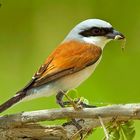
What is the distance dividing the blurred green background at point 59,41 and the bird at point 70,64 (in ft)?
2.57

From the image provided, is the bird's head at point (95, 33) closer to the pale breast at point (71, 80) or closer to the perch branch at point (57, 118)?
the pale breast at point (71, 80)

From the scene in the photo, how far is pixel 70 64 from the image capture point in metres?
2.14

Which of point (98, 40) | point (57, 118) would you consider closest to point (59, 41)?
point (98, 40)

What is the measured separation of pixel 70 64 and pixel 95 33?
18 cm

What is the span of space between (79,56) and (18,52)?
1.36 metres

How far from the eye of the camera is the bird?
206 cm

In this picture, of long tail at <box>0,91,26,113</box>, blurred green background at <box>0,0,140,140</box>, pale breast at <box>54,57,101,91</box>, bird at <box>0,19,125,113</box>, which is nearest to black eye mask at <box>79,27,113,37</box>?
bird at <box>0,19,125,113</box>

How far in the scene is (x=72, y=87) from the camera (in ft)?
7.01

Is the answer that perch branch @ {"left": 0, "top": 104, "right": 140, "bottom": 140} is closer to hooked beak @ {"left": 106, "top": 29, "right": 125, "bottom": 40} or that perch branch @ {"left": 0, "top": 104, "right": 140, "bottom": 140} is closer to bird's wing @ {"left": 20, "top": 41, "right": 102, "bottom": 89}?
bird's wing @ {"left": 20, "top": 41, "right": 102, "bottom": 89}

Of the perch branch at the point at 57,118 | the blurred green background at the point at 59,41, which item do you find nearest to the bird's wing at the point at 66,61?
the perch branch at the point at 57,118

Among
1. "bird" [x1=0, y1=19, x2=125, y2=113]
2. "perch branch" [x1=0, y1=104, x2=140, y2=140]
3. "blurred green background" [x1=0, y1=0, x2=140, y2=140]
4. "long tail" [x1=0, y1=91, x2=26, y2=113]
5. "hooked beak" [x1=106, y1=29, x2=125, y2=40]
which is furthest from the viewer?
"blurred green background" [x1=0, y1=0, x2=140, y2=140]

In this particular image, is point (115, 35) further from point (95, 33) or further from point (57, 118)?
point (57, 118)

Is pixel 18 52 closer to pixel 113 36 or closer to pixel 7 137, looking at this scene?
pixel 113 36

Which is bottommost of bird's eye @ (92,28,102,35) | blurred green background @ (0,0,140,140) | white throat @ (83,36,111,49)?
white throat @ (83,36,111,49)
